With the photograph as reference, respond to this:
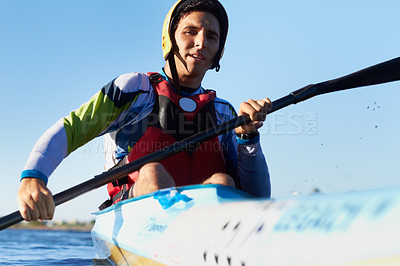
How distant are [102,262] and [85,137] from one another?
3.28ft

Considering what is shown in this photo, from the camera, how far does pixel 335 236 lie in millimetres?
908

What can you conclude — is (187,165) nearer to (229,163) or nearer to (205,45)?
(229,163)

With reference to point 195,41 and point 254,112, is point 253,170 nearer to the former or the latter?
point 254,112

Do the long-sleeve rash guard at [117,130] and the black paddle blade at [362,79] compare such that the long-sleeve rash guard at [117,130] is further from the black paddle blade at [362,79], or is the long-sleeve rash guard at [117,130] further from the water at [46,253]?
the water at [46,253]

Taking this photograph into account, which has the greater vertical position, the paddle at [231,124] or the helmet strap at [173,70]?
the helmet strap at [173,70]

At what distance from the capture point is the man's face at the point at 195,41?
8.69 feet

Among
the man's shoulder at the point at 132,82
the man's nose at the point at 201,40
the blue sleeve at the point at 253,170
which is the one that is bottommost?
the blue sleeve at the point at 253,170

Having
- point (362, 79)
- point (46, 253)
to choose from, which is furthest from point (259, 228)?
point (46, 253)

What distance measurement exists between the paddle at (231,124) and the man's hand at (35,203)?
0.20 meters

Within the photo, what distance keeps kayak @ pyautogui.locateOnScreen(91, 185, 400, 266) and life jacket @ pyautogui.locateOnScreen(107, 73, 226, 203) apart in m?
0.49

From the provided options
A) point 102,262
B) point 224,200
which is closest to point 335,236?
point 224,200

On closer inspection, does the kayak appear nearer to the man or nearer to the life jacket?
the man

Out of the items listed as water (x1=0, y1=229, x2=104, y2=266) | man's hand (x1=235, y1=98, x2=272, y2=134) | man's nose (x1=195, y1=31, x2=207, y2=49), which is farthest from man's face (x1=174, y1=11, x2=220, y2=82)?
water (x1=0, y1=229, x2=104, y2=266)

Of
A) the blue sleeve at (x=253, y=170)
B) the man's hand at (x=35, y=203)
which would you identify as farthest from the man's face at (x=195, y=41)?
the man's hand at (x=35, y=203)
